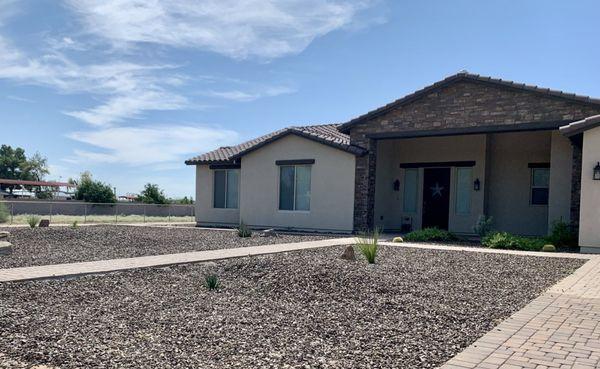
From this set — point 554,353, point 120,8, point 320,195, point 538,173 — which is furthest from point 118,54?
point 554,353

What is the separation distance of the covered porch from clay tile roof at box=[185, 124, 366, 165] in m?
1.24

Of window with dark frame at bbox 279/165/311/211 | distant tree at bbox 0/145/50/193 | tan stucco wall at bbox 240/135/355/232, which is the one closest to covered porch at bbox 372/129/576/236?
tan stucco wall at bbox 240/135/355/232

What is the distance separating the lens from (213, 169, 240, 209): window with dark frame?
922 inches

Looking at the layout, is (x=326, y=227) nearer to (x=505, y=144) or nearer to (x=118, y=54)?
(x=505, y=144)

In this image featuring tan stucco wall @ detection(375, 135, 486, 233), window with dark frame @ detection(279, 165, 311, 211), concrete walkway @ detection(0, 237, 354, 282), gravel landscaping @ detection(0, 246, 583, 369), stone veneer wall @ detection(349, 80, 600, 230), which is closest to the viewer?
gravel landscaping @ detection(0, 246, 583, 369)

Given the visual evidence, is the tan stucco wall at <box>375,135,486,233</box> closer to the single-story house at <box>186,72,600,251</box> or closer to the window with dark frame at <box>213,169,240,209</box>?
the single-story house at <box>186,72,600,251</box>

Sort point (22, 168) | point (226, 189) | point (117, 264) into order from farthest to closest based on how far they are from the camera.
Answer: point (22, 168), point (226, 189), point (117, 264)

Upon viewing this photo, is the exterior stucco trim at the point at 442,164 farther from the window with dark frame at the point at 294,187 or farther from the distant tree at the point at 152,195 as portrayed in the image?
the distant tree at the point at 152,195

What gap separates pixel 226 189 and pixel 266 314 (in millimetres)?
17597

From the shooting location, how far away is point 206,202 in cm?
2416

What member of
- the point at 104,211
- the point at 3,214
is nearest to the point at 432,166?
the point at 3,214

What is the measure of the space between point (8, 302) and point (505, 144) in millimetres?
17007

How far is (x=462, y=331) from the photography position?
18.5ft

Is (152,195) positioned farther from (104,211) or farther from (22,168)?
(22,168)
